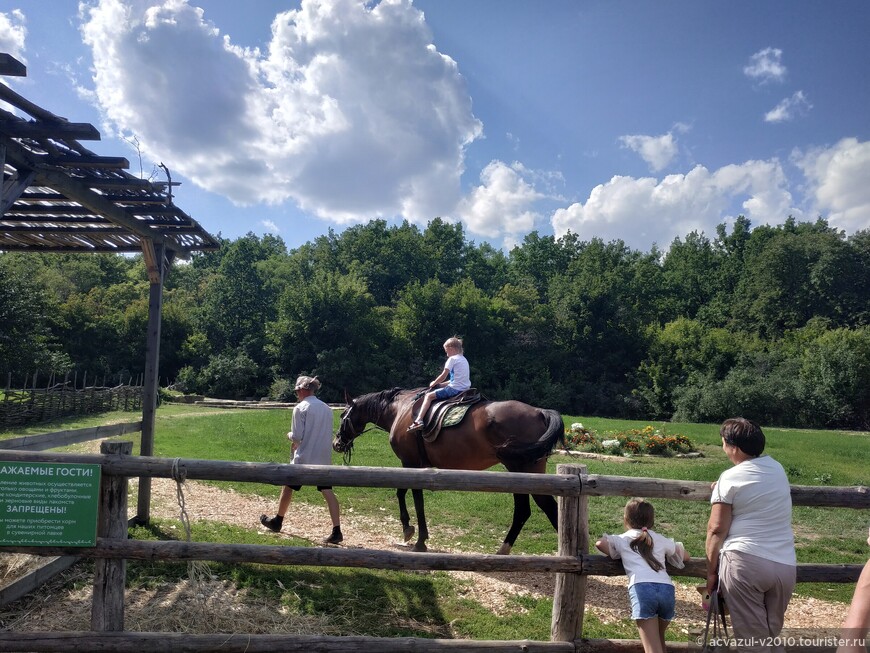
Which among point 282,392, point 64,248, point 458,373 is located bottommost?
point 282,392

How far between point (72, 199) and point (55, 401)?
Answer: 20907 mm

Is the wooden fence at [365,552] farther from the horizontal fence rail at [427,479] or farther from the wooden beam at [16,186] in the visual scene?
the wooden beam at [16,186]

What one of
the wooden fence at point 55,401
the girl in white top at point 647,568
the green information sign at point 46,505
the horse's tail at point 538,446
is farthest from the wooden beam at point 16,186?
the wooden fence at point 55,401

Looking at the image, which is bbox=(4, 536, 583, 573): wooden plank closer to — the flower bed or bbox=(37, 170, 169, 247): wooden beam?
bbox=(37, 170, 169, 247): wooden beam

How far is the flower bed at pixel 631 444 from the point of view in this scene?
16.4 meters

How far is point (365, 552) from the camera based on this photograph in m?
4.25

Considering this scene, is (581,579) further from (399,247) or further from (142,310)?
(399,247)

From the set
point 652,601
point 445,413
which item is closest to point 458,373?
point 445,413

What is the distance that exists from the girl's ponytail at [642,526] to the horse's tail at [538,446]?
250cm

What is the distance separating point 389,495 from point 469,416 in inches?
138

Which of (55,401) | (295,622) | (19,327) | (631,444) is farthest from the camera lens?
(19,327)

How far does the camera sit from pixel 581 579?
13.9 feet

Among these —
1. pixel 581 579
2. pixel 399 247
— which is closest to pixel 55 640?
pixel 581 579

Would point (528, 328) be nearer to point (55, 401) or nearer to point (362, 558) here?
point (55, 401)
